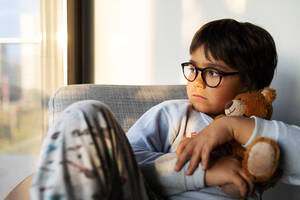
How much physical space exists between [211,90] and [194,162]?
12.5 inches

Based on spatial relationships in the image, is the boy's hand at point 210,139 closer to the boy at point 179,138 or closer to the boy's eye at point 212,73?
the boy at point 179,138

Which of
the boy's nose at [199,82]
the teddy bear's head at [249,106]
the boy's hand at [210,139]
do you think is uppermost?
the boy's nose at [199,82]

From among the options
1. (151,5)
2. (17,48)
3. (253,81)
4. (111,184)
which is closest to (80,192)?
(111,184)

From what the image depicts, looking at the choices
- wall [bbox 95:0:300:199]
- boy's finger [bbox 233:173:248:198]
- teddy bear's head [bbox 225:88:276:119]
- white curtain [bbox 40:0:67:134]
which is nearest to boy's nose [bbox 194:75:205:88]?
teddy bear's head [bbox 225:88:276:119]

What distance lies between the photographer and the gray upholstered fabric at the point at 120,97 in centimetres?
108

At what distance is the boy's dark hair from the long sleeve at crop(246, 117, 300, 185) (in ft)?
0.77

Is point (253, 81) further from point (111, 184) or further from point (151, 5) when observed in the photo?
point (151, 5)

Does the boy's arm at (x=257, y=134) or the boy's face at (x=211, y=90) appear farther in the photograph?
the boy's face at (x=211, y=90)

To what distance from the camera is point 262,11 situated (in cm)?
138

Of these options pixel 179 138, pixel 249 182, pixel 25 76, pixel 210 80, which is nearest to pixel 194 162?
pixel 249 182

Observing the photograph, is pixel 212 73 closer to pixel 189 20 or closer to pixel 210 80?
pixel 210 80

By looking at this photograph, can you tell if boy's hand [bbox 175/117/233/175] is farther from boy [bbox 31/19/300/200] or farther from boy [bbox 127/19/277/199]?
boy [bbox 127/19/277/199]

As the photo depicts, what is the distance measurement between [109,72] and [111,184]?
124cm

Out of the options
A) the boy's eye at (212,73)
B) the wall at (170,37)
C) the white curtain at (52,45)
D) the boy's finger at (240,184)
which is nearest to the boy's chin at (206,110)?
the boy's eye at (212,73)
